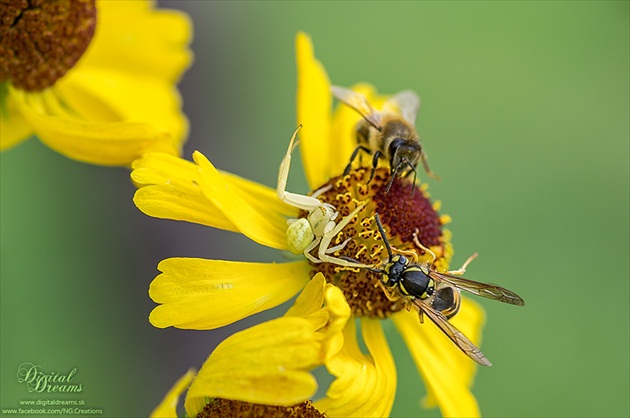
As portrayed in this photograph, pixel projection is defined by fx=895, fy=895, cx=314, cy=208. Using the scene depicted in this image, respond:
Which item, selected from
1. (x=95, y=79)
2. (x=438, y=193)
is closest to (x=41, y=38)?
(x=95, y=79)

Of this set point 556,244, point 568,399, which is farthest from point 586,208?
point 568,399

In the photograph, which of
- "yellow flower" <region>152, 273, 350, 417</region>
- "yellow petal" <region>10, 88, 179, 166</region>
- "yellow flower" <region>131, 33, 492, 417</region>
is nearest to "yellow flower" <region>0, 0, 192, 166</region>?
"yellow petal" <region>10, 88, 179, 166</region>

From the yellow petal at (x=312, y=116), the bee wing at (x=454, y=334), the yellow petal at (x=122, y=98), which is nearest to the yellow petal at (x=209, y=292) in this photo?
the bee wing at (x=454, y=334)

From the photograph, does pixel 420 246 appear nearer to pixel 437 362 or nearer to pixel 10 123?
pixel 437 362

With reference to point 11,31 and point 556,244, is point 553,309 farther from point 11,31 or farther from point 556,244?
point 11,31

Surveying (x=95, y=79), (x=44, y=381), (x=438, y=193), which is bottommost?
(x=44, y=381)

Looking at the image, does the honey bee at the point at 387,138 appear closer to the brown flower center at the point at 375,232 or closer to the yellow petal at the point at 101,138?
the brown flower center at the point at 375,232
